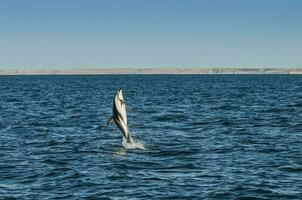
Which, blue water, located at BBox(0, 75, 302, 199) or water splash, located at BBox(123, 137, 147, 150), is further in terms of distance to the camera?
water splash, located at BBox(123, 137, 147, 150)

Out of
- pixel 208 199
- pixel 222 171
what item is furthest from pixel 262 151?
pixel 208 199

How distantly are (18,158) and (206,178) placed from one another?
9.52m

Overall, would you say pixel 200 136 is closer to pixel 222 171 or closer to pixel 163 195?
pixel 222 171

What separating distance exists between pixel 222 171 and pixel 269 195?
3.83 m

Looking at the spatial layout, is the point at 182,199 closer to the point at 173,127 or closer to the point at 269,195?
the point at 269,195

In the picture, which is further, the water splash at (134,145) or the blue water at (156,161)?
the water splash at (134,145)

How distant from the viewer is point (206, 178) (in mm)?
20625

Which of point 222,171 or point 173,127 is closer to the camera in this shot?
point 222,171

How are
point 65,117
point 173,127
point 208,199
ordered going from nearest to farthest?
point 208,199 < point 173,127 < point 65,117

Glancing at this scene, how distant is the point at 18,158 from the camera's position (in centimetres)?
2530

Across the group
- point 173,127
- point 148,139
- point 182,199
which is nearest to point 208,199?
point 182,199

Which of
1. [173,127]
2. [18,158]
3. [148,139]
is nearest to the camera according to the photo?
[18,158]

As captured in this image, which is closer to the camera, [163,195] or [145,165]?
[163,195]

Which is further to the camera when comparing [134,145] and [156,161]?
[134,145]
